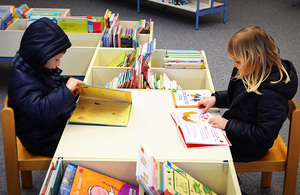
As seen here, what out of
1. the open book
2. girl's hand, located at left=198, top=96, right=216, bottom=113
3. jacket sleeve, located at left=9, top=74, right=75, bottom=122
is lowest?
the open book

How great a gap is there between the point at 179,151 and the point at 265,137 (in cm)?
46

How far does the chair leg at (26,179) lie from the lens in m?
2.59

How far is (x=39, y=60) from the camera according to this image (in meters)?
1.98

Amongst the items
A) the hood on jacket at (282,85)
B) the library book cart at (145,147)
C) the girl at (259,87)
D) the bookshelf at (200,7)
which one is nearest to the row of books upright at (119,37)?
the library book cart at (145,147)

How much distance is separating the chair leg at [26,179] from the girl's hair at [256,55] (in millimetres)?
1564

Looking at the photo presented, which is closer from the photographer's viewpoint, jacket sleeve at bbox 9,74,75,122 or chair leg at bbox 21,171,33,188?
jacket sleeve at bbox 9,74,75,122

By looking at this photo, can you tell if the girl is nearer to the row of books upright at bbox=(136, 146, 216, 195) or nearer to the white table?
the white table

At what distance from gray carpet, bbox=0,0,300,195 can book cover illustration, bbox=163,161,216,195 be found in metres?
1.90

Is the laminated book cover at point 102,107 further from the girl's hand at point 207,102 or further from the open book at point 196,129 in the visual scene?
the girl's hand at point 207,102

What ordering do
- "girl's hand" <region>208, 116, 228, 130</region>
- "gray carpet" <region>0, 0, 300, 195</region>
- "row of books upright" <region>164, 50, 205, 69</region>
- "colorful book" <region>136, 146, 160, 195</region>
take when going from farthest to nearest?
1. "gray carpet" <region>0, 0, 300, 195</region>
2. "row of books upright" <region>164, 50, 205, 69</region>
3. "girl's hand" <region>208, 116, 228, 130</region>
4. "colorful book" <region>136, 146, 160, 195</region>

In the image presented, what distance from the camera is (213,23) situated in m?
6.18

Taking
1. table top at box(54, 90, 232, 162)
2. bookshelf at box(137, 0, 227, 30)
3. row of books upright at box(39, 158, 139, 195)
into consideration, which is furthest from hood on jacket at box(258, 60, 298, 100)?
bookshelf at box(137, 0, 227, 30)

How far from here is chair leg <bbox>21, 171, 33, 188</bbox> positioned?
2.59 metres

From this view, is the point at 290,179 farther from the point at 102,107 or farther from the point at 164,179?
the point at 102,107
